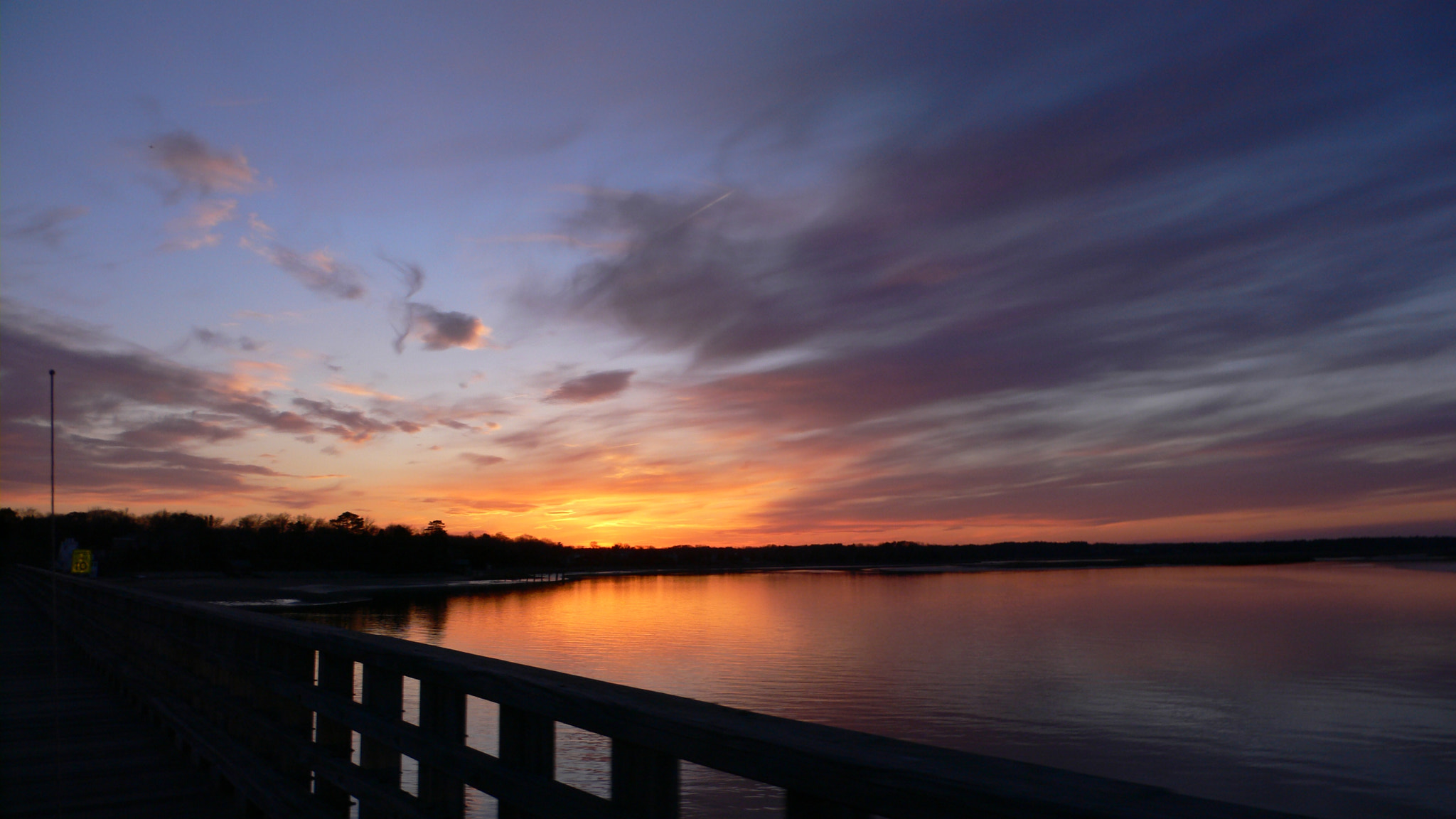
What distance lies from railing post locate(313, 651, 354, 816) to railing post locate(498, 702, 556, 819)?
1.75 metres

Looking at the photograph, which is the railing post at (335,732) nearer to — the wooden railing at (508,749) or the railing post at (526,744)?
the wooden railing at (508,749)

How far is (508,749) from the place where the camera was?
9.00ft

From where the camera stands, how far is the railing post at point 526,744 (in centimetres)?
263

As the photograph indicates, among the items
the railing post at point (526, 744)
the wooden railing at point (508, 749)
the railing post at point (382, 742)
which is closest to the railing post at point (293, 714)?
the wooden railing at point (508, 749)

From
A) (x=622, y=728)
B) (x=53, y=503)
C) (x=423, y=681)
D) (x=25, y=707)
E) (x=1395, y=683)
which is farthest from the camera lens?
(x=1395, y=683)

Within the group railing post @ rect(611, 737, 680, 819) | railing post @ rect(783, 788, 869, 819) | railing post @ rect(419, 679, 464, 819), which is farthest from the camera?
railing post @ rect(419, 679, 464, 819)

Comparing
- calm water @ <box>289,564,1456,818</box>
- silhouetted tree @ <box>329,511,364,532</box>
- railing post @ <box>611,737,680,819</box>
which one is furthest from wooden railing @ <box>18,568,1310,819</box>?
silhouetted tree @ <box>329,511,364,532</box>

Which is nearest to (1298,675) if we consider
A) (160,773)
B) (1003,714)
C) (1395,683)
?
(1395,683)

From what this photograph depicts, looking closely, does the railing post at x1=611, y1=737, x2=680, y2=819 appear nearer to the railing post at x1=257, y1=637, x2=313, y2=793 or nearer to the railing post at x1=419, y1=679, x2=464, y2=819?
the railing post at x1=419, y1=679, x2=464, y2=819

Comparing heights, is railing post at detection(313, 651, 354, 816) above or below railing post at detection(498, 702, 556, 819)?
below

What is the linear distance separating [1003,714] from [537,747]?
20.1 meters

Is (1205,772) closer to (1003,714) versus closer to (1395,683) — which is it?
(1003,714)

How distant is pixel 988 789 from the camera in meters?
1.49

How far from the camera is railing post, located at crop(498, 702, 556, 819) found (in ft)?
8.63
